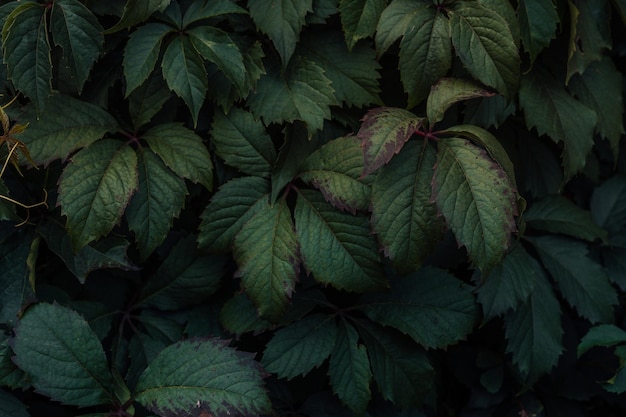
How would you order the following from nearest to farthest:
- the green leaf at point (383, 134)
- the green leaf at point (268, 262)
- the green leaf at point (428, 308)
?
the green leaf at point (383, 134) → the green leaf at point (268, 262) → the green leaf at point (428, 308)

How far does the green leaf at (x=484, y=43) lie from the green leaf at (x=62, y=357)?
0.78 meters

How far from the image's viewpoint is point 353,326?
1.33 m

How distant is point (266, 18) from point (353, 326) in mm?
608

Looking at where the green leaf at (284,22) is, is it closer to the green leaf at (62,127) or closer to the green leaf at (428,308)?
the green leaf at (62,127)

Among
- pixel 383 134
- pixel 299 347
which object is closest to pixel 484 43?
pixel 383 134

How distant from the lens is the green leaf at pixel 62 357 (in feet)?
3.54

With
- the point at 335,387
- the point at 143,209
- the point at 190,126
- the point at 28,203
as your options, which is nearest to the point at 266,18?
the point at 190,126

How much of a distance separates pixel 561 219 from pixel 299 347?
650mm

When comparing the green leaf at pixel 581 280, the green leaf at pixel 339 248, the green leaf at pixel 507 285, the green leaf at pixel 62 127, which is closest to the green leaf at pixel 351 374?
the green leaf at pixel 339 248

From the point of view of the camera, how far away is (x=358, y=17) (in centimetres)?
117

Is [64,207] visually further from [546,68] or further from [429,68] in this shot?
[546,68]

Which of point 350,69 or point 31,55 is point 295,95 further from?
point 31,55

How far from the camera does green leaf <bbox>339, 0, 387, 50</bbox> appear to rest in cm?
116

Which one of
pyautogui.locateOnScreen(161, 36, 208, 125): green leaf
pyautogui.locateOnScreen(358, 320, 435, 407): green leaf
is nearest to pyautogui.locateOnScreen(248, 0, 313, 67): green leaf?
pyautogui.locateOnScreen(161, 36, 208, 125): green leaf
